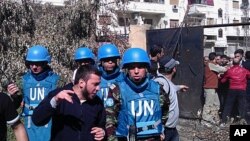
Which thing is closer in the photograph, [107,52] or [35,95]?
[35,95]

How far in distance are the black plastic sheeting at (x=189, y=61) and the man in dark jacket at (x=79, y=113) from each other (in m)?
6.15

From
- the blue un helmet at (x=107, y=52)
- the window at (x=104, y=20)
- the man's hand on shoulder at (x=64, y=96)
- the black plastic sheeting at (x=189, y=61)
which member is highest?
the window at (x=104, y=20)

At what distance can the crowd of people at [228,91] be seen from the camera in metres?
9.12

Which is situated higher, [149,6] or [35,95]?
[149,6]

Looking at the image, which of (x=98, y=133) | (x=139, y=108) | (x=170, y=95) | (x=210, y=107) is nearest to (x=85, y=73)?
(x=98, y=133)

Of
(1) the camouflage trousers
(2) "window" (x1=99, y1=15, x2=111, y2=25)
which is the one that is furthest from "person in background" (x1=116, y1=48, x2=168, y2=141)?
(2) "window" (x1=99, y1=15, x2=111, y2=25)

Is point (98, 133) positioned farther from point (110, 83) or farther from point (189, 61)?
point (189, 61)

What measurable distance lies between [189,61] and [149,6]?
34.3 metres

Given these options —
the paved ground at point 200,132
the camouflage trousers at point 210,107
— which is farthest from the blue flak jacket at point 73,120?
the camouflage trousers at point 210,107

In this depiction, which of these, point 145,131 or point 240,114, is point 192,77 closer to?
point 240,114

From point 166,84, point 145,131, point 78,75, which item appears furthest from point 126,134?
point 166,84

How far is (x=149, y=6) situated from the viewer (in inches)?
1703

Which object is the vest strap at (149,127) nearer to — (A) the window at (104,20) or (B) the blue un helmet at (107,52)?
(B) the blue un helmet at (107,52)

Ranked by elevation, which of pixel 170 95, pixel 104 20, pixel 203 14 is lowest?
pixel 170 95
